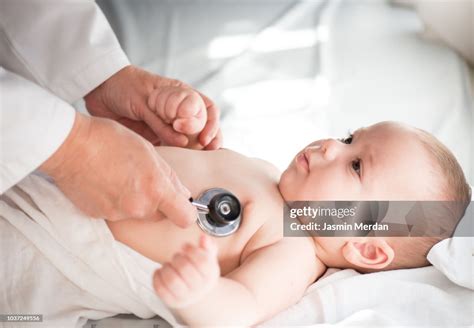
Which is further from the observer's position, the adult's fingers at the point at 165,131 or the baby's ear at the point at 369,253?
the adult's fingers at the point at 165,131

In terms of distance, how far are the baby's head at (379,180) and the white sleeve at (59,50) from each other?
41 cm

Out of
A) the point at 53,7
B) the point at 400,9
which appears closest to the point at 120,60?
the point at 53,7

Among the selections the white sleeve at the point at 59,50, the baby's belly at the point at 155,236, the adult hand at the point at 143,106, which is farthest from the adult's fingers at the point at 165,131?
the baby's belly at the point at 155,236

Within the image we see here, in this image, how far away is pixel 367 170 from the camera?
1.03 meters

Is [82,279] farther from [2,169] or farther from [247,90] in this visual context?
[247,90]

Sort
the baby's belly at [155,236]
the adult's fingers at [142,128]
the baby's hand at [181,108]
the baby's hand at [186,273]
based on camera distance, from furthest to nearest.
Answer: the adult's fingers at [142,128]
the baby's hand at [181,108]
the baby's belly at [155,236]
the baby's hand at [186,273]

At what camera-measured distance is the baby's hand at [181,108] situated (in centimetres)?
106

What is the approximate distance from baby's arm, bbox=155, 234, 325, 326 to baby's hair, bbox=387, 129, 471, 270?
14 centimetres

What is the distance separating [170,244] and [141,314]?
0.13 m

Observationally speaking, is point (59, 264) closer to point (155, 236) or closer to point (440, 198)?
point (155, 236)

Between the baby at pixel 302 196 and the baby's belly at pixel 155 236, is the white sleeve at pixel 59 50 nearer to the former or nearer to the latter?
the baby at pixel 302 196

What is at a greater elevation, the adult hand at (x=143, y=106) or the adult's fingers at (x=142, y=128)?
the adult hand at (x=143, y=106)

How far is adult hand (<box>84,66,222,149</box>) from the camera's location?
1.13 m

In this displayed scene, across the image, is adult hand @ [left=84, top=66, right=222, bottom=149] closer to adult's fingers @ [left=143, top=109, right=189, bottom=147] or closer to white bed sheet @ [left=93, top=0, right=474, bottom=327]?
adult's fingers @ [left=143, top=109, right=189, bottom=147]
